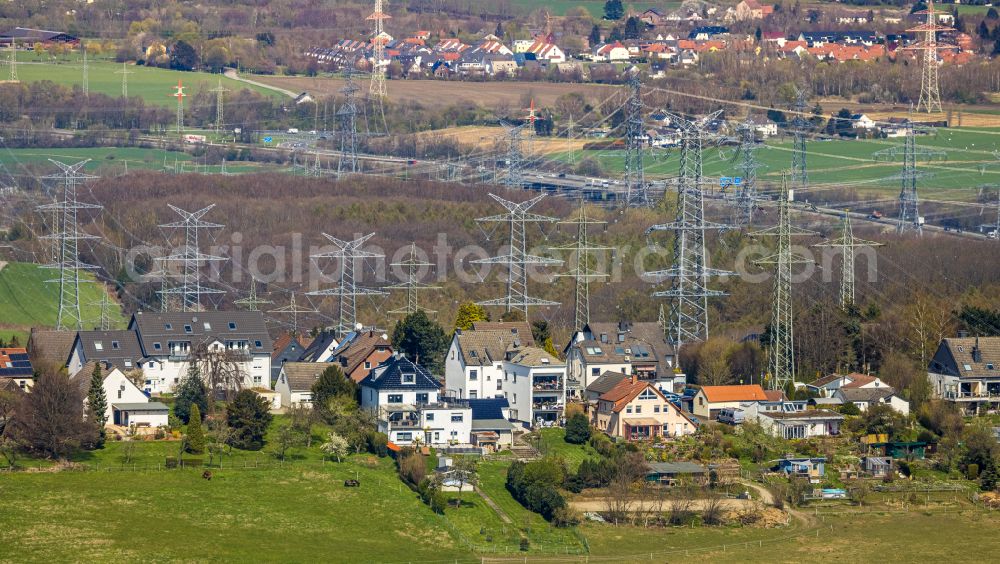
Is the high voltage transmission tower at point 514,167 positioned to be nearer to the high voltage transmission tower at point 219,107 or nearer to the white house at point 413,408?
the high voltage transmission tower at point 219,107

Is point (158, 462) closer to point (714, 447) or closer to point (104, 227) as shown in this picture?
point (714, 447)

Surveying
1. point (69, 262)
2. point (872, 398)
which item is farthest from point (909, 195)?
point (69, 262)

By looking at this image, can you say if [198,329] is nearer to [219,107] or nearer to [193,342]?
[193,342]

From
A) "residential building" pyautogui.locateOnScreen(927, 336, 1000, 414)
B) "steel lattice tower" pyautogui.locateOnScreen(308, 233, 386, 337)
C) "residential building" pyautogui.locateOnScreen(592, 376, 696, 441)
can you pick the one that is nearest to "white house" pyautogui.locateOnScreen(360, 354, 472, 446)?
"residential building" pyautogui.locateOnScreen(592, 376, 696, 441)

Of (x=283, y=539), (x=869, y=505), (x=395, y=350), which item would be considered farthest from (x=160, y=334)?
(x=869, y=505)

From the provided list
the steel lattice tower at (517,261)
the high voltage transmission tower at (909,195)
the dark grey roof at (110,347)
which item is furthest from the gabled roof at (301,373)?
the high voltage transmission tower at (909,195)

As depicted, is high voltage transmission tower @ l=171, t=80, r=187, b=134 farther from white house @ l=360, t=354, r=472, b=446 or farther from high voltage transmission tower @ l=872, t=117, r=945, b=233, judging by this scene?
white house @ l=360, t=354, r=472, b=446
